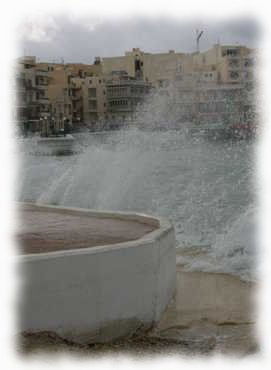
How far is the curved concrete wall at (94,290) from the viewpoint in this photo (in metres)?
3.83

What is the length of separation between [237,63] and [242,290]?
32.2m

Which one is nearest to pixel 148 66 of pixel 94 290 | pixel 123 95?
pixel 123 95

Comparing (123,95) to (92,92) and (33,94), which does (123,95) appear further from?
(33,94)

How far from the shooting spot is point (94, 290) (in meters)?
4.05

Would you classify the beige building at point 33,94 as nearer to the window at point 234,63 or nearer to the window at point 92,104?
the window at point 92,104

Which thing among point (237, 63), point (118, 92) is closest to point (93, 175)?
point (237, 63)

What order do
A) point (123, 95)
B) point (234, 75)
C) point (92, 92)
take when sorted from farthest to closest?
point (92, 92)
point (123, 95)
point (234, 75)

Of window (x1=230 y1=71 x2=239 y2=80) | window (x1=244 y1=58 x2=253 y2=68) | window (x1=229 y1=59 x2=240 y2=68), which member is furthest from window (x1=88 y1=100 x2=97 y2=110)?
window (x1=244 y1=58 x2=253 y2=68)

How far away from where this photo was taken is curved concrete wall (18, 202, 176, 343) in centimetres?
383

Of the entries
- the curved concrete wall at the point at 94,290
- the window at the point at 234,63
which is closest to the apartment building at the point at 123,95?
the window at the point at 234,63

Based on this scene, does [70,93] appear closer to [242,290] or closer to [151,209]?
[151,209]

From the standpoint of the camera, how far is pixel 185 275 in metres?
6.42

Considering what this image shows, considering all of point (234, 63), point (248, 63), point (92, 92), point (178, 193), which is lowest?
point (178, 193)

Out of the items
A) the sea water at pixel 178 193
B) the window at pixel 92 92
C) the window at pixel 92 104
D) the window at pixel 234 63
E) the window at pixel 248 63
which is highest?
the window at pixel 234 63
